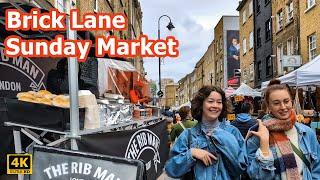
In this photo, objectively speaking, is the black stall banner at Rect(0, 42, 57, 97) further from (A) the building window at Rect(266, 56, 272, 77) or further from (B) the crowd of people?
(A) the building window at Rect(266, 56, 272, 77)

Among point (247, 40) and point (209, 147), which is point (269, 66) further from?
point (209, 147)

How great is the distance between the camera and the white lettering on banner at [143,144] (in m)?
5.24

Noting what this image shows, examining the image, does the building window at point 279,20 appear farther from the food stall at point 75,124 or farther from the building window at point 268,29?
the food stall at point 75,124

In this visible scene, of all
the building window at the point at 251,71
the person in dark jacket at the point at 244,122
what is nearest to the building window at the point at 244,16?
the building window at the point at 251,71

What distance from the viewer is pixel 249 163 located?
129 inches

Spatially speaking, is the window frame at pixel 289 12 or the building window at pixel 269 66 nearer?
the window frame at pixel 289 12

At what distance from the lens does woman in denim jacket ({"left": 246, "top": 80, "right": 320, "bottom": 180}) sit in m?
3.13

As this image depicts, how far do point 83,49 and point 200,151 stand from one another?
2260 millimetres

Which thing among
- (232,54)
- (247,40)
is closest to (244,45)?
(247,40)

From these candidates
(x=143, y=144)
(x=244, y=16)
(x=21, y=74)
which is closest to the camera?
(x=143, y=144)

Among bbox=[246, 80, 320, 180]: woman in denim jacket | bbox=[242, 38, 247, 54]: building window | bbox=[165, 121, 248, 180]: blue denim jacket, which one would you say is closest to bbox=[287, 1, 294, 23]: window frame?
bbox=[242, 38, 247, 54]: building window

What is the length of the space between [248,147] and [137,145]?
2345mm

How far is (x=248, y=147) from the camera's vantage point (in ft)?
11.0

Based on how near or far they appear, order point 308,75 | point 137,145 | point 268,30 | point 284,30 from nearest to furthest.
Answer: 1. point 137,145
2. point 308,75
3. point 284,30
4. point 268,30
